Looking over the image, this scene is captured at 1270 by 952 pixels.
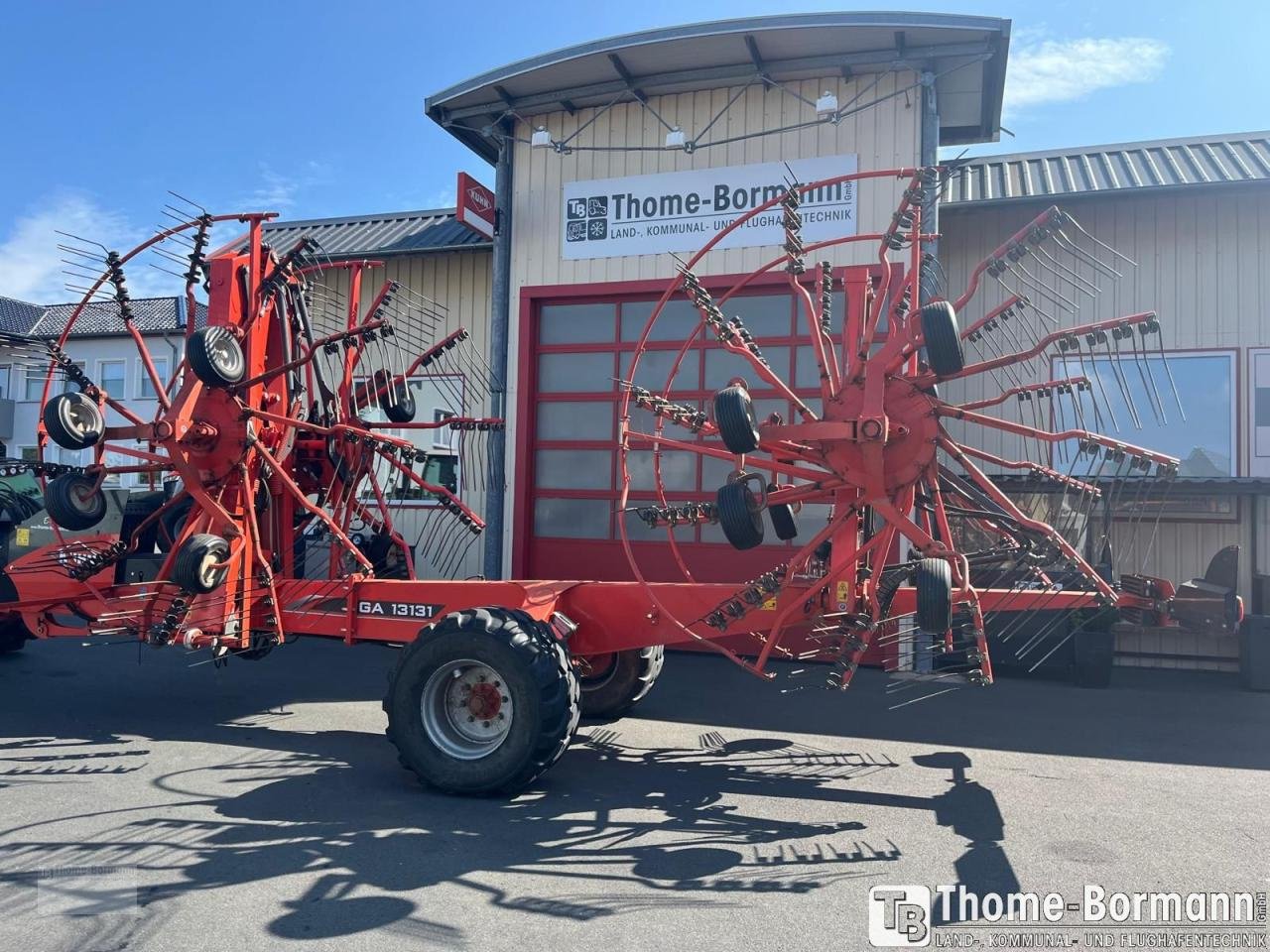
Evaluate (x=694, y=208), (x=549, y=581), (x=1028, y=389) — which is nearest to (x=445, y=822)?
(x=549, y=581)

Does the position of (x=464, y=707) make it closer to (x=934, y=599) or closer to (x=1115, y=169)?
(x=934, y=599)

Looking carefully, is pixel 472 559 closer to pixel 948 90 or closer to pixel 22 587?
pixel 22 587

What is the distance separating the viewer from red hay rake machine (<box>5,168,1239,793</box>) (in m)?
5.42

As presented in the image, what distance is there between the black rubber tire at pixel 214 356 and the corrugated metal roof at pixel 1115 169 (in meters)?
7.12

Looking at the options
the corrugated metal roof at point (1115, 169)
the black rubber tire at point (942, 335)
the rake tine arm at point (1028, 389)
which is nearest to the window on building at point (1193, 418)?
the corrugated metal roof at point (1115, 169)

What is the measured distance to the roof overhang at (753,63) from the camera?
962 centimetres

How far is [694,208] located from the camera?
1090 cm

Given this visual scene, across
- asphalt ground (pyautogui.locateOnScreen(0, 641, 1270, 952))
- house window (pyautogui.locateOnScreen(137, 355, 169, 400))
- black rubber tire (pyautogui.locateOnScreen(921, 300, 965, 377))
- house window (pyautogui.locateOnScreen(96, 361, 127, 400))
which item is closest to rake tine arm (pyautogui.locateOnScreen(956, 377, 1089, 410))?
black rubber tire (pyautogui.locateOnScreen(921, 300, 965, 377))

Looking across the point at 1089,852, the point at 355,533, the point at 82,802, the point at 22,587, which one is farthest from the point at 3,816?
the point at 1089,852

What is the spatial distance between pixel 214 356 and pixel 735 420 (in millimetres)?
3533

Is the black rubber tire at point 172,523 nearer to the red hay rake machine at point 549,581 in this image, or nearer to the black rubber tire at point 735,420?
the red hay rake machine at point 549,581

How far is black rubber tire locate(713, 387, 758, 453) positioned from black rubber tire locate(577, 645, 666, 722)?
96.1 inches

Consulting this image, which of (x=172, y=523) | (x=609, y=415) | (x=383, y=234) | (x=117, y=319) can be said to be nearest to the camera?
(x=172, y=523)

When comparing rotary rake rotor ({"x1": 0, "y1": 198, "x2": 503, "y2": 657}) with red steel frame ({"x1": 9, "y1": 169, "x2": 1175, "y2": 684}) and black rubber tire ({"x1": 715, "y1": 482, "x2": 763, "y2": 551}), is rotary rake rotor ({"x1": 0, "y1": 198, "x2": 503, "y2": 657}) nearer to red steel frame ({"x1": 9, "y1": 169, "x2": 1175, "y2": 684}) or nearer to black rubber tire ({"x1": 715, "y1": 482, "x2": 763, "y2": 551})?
red steel frame ({"x1": 9, "y1": 169, "x2": 1175, "y2": 684})
